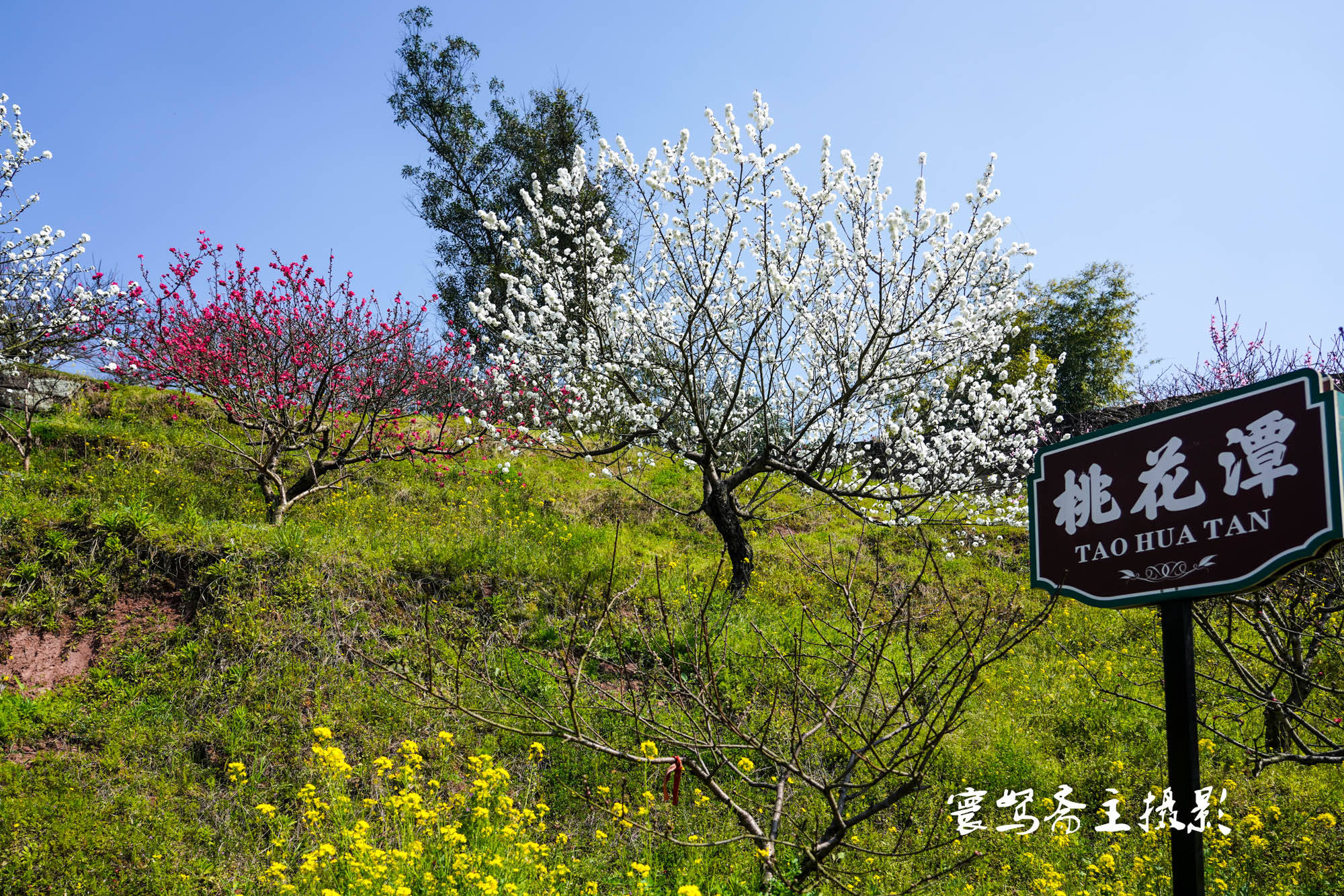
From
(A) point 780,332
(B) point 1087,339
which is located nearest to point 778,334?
(A) point 780,332

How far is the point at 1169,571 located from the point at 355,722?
556cm

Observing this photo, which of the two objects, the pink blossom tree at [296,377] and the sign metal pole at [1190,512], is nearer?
the sign metal pole at [1190,512]

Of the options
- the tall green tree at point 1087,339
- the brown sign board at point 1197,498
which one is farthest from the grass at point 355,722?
the tall green tree at point 1087,339

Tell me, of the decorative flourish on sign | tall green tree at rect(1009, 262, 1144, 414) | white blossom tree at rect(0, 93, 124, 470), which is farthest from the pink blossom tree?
tall green tree at rect(1009, 262, 1144, 414)

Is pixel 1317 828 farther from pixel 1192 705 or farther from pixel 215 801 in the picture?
pixel 215 801

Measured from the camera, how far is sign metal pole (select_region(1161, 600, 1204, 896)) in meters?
2.73

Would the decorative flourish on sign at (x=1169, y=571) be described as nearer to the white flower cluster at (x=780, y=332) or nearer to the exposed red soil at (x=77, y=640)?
the white flower cluster at (x=780, y=332)

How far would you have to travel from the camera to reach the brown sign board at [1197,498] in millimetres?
2484

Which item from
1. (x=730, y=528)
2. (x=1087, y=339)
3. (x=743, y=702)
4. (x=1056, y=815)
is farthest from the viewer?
(x=1087, y=339)

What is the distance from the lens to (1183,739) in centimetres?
284

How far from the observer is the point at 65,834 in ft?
14.2

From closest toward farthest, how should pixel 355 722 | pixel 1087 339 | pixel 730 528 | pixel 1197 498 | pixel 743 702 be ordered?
pixel 1197 498
pixel 355 722
pixel 743 702
pixel 730 528
pixel 1087 339

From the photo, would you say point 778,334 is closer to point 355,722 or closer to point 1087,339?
point 355,722

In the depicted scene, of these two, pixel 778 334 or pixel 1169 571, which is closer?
pixel 1169 571
